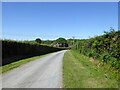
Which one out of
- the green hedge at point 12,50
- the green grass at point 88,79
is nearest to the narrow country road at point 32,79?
the green grass at point 88,79

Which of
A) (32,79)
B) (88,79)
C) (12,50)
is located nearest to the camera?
(88,79)

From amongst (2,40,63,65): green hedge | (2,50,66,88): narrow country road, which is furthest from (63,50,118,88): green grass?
(2,40,63,65): green hedge

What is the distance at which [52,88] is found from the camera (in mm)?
3570

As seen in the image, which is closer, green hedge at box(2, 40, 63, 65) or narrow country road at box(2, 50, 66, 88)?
narrow country road at box(2, 50, 66, 88)

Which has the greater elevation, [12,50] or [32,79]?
[12,50]

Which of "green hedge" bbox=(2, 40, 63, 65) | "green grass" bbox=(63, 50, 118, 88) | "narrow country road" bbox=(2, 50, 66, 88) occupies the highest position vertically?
"green hedge" bbox=(2, 40, 63, 65)

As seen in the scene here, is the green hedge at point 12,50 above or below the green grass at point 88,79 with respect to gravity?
above

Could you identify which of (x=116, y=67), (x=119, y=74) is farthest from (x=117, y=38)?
(x=119, y=74)

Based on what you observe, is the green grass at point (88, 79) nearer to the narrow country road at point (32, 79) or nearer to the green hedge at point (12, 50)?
the narrow country road at point (32, 79)

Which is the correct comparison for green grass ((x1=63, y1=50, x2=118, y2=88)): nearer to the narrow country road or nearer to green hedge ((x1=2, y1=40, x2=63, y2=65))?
the narrow country road

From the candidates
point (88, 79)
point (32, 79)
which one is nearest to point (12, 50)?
point (32, 79)

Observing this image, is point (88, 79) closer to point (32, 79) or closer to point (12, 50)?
point (32, 79)

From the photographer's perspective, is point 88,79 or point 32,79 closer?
point 88,79

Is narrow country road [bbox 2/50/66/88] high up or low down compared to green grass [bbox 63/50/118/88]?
down
